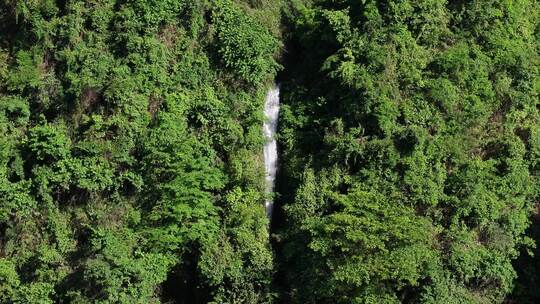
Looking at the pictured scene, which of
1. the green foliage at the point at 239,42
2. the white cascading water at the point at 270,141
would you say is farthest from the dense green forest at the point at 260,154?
the white cascading water at the point at 270,141

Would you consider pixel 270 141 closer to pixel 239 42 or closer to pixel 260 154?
pixel 260 154

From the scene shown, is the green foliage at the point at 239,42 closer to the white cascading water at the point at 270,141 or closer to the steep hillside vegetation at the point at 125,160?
the steep hillside vegetation at the point at 125,160

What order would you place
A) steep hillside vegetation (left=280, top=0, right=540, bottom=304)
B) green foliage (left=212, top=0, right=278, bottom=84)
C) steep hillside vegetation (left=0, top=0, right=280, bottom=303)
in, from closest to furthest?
steep hillside vegetation (left=0, top=0, right=280, bottom=303)
steep hillside vegetation (left=280, top=0, right=540, bottom=304)
green foliage (left=212, top=0, right=278, bottom=84)

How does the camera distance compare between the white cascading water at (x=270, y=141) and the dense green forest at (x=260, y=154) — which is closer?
the dense green forest at (x=260, y=154)

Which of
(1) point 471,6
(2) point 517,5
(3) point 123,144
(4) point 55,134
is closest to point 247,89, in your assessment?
(3) point 123,144

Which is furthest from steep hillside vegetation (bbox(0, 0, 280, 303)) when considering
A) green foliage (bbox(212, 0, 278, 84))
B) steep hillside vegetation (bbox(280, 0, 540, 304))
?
steep hillside vegetation (bbox(280, 0, 540, 304))

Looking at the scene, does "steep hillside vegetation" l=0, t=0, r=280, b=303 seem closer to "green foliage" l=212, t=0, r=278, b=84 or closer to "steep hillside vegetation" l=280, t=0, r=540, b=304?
"green foliage" l=212, t=0, r=278, b=84

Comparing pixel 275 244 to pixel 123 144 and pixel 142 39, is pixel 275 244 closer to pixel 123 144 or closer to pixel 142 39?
pixel 123 144
